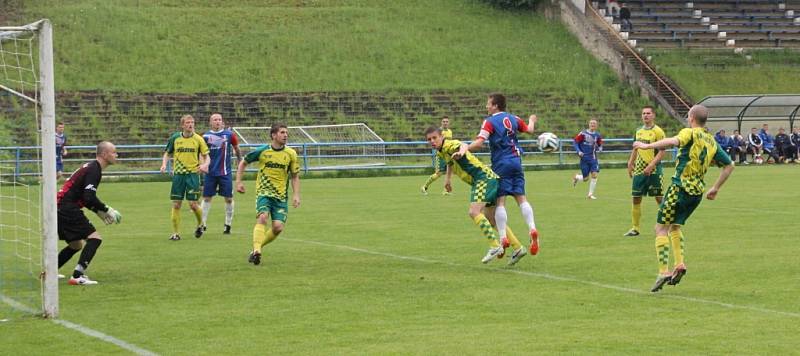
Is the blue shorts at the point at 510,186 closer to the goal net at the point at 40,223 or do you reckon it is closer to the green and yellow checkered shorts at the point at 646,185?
the green and yellow checkered shorts at the point at 646,185

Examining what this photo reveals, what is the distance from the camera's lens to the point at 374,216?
2239cm

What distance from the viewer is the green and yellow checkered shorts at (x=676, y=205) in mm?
11711

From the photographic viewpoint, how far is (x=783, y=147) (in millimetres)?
46250

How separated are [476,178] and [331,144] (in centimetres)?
2825

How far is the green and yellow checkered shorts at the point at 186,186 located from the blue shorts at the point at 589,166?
466 inches

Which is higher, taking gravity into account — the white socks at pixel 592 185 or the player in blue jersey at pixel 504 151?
the player in blue jersey at pixel 504 151

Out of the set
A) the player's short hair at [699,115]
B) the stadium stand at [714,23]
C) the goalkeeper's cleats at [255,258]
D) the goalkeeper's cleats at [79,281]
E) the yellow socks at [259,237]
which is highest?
the stadium stand at [714,23]

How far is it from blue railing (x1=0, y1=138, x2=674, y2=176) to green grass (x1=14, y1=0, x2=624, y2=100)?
6.66 m

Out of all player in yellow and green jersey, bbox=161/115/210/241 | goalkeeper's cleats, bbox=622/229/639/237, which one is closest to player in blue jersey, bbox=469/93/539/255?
goalkeeper's cleats, bbox=622/229/639/237

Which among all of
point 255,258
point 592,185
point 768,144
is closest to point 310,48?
point 768,144

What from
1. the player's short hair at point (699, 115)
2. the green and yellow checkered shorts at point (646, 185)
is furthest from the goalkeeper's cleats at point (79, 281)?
the green and yellow checkered shorts at point (646, 185)

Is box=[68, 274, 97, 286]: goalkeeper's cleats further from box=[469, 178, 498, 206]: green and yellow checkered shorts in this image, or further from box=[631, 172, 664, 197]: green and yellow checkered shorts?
box=[631, 172, 664, 197]: green and yellow checkered shorts

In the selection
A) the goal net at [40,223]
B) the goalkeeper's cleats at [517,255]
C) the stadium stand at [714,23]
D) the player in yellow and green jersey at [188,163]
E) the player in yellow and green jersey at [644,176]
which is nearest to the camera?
the goal net at [40,223]

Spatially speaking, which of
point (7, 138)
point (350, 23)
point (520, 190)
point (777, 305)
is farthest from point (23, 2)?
point (777, 305)
